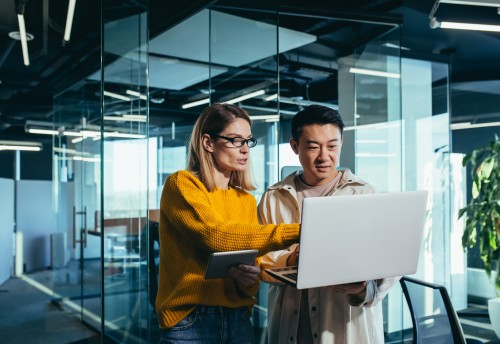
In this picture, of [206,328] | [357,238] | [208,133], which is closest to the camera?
[357,238]

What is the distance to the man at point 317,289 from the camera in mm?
1415

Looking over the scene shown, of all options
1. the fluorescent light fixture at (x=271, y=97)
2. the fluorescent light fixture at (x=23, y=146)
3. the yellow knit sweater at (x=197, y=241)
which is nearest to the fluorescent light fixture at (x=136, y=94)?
the fluorescent light fixture at (x=271, y=97)

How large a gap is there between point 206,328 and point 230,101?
226cm

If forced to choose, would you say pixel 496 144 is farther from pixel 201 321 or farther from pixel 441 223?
pixel 201 321

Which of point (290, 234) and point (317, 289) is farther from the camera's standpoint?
point (317, 289)

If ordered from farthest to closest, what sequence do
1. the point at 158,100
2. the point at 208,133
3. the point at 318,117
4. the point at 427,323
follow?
the point at 158,100, the point at 427,323, the point at 318,117, the point at 208,133

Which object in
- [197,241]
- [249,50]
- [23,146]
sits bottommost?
[197,241]

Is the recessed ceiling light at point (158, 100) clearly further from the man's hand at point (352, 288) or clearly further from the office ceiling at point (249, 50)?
the man's hand at point (352, 288)

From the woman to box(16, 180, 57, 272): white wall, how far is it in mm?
7896

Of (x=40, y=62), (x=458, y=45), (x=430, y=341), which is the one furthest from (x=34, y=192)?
(x=430, y=341)

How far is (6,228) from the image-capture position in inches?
296

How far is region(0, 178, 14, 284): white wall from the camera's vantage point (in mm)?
7312

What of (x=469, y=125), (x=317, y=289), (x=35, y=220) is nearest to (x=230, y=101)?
(x=317, y=289)

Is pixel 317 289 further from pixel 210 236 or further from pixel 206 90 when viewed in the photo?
pixel 206 90
